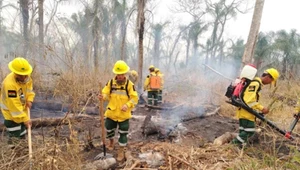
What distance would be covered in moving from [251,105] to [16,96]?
4090mm

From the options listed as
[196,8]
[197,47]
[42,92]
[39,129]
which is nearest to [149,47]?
[197,47]

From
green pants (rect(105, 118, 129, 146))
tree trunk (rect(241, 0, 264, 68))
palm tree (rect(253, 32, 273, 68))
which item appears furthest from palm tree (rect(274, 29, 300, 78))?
green pants (rect(105, 118, 129, 146))

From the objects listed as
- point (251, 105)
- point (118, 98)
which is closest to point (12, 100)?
point (118, 98)

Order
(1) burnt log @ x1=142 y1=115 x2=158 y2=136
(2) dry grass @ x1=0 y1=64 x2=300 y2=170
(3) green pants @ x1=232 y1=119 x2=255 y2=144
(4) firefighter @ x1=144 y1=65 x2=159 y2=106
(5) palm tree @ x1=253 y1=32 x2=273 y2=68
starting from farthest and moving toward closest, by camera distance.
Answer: (5) palm tree @ x1=253 y1=32 x2=273 y2=68 → (4) firefighter @ x1=144 y1=65 x2=159 y2=106 → (1) burnt log @ x1=142 y1=115 x2=158 y2=136 → (3) green pants @ x1=232 y1=119 x2=255 y2=144 → (2) dry grass @ x1=0 y1=64 x2=300 y2=170

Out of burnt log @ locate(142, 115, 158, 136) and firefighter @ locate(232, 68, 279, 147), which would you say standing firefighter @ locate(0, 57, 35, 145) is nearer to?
burnt log @ locate(142, 115, 158, 136)

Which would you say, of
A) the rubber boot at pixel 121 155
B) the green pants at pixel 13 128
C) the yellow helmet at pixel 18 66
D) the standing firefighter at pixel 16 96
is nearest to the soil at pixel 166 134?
the rubber boot at pixel 121 155

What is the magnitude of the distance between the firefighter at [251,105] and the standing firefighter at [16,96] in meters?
3.81

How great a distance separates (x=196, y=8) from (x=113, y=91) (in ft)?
91.2

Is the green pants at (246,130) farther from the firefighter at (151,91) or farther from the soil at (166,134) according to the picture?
the firefighter at (151,91)

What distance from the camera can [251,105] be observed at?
4.37m

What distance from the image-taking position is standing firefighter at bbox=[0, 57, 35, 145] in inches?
146

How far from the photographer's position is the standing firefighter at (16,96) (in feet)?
12.2

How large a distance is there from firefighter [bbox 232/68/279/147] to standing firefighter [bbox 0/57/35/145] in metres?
3.81

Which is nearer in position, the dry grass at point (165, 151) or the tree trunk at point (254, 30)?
the dry grass at point (165, 151)
